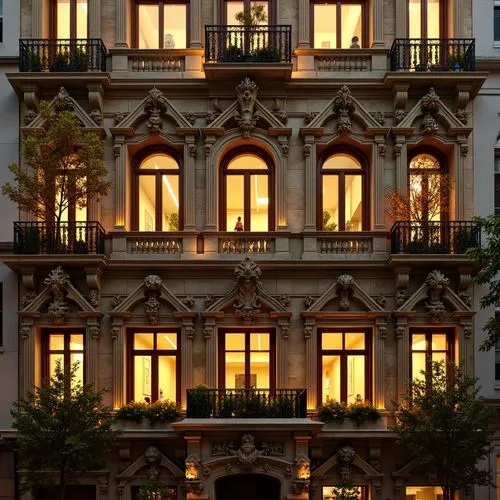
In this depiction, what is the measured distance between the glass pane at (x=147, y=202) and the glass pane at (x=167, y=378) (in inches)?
166

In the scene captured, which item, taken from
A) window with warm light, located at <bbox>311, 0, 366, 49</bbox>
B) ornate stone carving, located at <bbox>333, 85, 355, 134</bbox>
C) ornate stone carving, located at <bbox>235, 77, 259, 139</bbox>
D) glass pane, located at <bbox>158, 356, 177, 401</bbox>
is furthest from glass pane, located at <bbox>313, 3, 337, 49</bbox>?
glass pane, located at <bbox>158, 356, 177, 401</bbox>

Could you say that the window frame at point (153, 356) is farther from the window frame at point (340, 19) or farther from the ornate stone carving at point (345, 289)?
the window frame at point (340, 19)

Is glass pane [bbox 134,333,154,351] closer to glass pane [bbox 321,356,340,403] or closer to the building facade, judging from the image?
the building facade

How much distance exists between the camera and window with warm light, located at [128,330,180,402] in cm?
2700

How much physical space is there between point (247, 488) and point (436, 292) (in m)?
8.32

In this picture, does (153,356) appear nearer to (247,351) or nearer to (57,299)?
(247,351)

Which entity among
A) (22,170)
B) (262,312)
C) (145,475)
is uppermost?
(22,170)

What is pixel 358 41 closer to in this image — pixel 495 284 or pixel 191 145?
pixel 191 145

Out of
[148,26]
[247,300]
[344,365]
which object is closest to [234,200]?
[247,300]

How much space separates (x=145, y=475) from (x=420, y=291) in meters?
10.0

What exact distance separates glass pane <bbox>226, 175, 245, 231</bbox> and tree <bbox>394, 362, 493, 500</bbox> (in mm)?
7784

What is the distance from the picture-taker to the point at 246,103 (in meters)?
27.3

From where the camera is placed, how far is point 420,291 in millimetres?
26688

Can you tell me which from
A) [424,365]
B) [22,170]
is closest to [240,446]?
[424,365]
